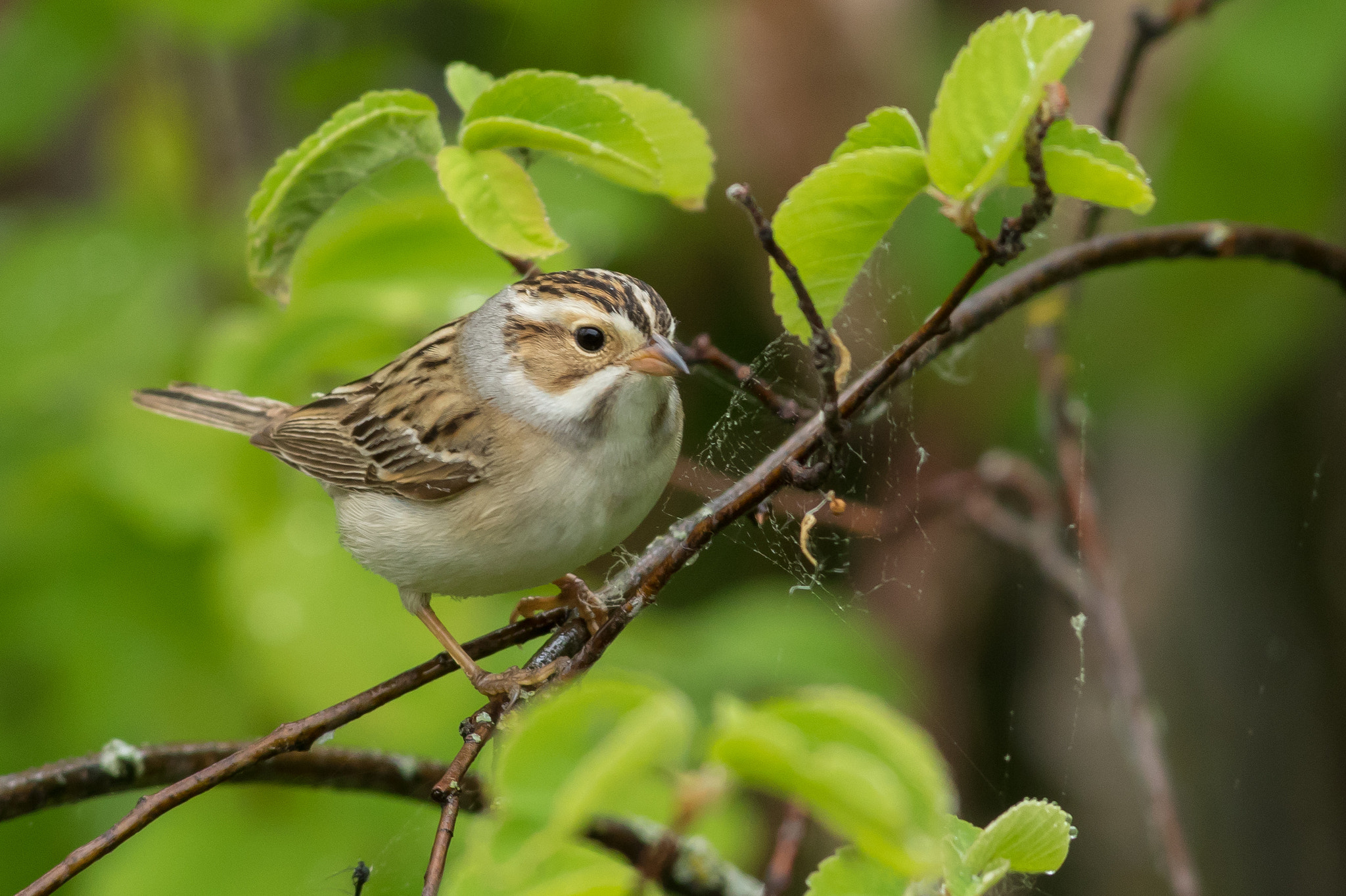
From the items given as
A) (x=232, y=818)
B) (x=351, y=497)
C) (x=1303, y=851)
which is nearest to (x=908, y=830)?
(x=351, y=497)

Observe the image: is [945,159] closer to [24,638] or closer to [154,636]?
[154,636]

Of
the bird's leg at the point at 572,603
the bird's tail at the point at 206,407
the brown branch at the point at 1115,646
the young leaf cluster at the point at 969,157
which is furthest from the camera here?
the bird's tail at the point at 206,407

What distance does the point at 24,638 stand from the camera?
12.6 feet

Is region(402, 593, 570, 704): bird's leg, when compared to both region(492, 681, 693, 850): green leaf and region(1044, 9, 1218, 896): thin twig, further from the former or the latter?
region(1044, 9, 1218, 896): thin twig

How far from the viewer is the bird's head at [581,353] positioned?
279 centimetres


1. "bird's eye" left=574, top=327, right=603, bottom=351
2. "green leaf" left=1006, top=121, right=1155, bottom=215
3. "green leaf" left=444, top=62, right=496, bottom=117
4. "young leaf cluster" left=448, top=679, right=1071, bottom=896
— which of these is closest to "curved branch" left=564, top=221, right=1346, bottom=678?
"green leaf" left=1006, top=121, right=1155, bottom=215

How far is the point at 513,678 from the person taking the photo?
2557 millimetres

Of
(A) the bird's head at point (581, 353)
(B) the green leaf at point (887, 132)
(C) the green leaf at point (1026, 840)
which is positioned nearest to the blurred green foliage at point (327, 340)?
(A) the bird's head at point (581, 353)

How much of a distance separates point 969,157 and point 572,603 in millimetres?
1676

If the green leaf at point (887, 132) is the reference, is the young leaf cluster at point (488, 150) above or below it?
above

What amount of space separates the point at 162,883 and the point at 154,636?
80 centimetres

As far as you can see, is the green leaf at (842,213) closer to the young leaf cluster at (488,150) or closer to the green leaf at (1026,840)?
the young leaf cluster at (488,150)

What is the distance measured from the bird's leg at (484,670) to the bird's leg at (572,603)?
0.13m

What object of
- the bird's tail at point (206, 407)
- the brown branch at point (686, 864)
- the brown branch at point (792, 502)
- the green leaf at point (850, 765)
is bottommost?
the brown branch at point (686, 864)
